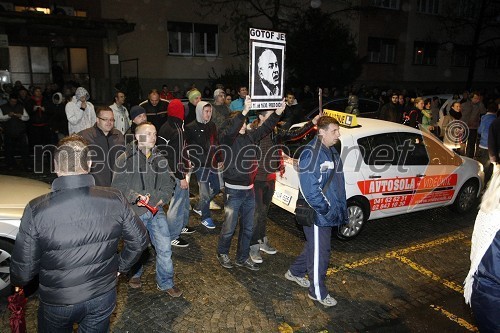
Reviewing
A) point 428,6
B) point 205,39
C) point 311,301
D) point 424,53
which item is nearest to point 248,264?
point 311,301

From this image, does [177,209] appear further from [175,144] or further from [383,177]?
[383,177]

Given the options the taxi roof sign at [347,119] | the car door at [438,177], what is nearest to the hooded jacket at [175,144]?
the taxi roof sign at [347,119]

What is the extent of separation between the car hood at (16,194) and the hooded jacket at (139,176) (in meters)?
1.19

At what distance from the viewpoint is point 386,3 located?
93.1 ft

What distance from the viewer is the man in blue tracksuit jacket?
4.17 metres

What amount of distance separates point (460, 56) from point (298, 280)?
34.2 m

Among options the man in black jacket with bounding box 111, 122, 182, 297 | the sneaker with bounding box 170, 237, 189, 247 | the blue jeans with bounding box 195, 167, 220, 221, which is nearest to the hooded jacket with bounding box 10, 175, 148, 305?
the man in black jacket with bounding box 111, 122, 182, 297

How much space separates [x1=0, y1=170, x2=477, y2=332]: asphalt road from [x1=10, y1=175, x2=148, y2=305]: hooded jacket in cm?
169

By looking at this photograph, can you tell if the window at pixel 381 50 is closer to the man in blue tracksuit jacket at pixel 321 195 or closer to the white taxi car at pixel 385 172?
the white taxi car at pixel 385 172

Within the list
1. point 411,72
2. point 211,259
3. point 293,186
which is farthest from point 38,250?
point 411,72

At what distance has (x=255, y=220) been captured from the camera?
17.2ft

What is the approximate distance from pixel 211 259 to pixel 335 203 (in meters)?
2.11

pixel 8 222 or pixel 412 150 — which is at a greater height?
pixel 412 150

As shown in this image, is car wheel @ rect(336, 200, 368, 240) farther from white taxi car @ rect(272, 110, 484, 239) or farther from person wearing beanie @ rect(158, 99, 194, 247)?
person wearing beanie @ rect(158, 99, 194, 247)
